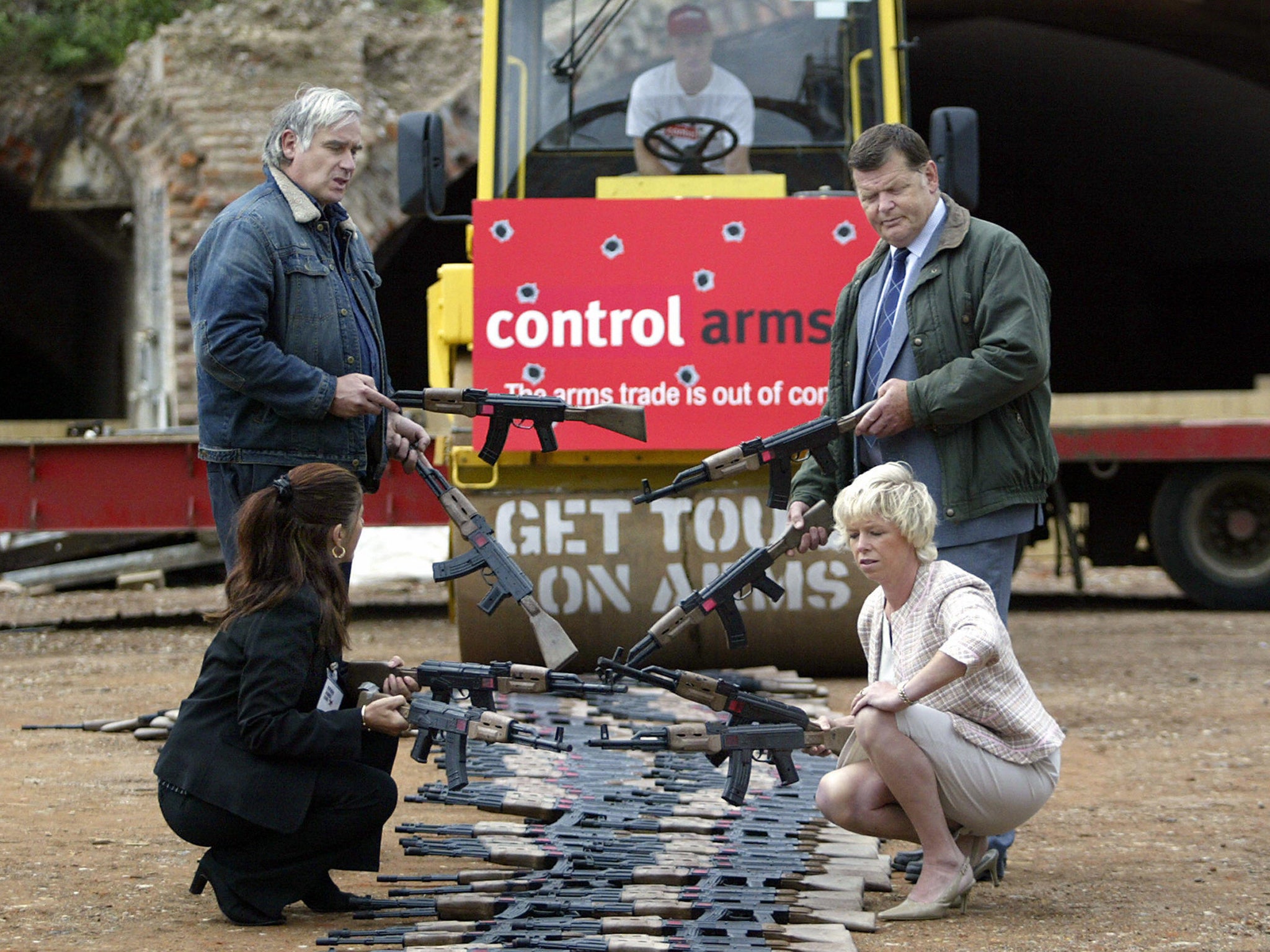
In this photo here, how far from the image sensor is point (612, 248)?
21.7 feet

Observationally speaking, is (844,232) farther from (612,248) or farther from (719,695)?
(719,695)

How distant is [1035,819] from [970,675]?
5.02 feet

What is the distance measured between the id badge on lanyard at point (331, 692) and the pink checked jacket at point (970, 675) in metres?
1.25

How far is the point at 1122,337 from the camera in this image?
21.9 meters

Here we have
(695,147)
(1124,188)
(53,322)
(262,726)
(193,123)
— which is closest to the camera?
(262,726)

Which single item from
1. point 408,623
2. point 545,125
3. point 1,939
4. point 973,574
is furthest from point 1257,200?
point 1,939

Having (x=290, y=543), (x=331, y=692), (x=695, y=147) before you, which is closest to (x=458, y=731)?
(x=331, y=692)

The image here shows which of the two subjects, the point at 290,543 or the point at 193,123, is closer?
the point at 290,543

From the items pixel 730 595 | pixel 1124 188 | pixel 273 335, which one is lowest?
pixel 730 595

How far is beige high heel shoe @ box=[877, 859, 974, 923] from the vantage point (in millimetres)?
3637

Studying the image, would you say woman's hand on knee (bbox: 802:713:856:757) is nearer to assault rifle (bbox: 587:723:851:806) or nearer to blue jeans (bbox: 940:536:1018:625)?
assault rifle (bbox: 587:723:851:806)

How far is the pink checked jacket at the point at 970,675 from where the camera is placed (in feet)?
12.0

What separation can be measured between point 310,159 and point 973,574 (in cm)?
192

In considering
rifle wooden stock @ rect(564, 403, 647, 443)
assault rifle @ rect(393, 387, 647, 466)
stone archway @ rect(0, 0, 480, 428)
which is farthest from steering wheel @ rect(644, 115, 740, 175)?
stone archway @ rect(0, 0, 480, 428)
